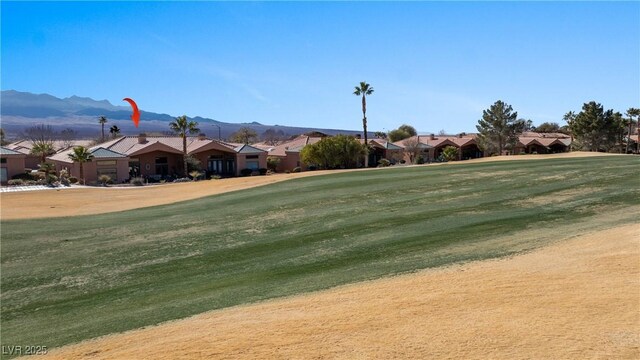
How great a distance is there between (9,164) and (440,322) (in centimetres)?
6713

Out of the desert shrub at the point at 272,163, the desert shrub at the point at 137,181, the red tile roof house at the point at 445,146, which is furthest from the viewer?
the red tile roof house at the point at 445,146

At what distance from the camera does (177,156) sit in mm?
69312

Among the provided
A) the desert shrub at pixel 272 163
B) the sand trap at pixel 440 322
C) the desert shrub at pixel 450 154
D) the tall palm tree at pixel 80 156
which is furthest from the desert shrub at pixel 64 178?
the desert shrub at pixel 450 154

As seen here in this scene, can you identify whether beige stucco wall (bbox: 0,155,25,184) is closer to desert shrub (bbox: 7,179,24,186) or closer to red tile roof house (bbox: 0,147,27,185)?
red tile roof house (bbox: 0,147,27,185)

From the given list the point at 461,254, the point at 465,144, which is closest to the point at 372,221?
the point at 461,254

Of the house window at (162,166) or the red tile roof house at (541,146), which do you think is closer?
the house window at (162,166)

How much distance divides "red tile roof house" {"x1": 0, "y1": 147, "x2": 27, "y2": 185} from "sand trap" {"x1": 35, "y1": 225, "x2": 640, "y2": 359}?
61.3m

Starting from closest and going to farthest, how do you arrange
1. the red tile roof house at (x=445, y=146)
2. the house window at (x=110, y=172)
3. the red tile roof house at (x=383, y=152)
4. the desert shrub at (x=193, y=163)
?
1. the house window at (x=110, y=172)
2. the desert shrub at (x=193, y=163)
3. the red tile roof house at (x=383, y=152)
4. the red tile roof house at (x=445, y=146)

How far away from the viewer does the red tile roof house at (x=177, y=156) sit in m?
66.1

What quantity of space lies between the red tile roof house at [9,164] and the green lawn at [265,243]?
125 ft

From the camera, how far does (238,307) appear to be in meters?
11.8

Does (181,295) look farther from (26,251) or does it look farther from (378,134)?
(378,134)

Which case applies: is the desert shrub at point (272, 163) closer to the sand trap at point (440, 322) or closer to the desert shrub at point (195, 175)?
the desert shrub at point (195, 175)

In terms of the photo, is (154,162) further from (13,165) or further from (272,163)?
(272,163)
